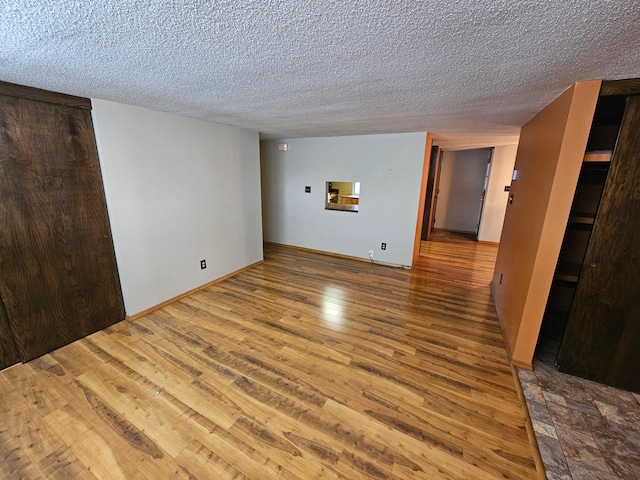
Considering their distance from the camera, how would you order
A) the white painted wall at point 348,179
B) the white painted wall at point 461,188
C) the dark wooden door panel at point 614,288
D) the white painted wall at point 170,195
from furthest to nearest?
1. the white painted wall at point 461,188
2. the white painted wall at point 348,179
3. the white painted wall at point 170,195
4. the dark wooden door panel at point 614,288

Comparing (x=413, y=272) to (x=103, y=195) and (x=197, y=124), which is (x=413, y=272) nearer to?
(x=197, y=124)

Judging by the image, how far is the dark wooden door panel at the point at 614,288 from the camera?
64.3 inches

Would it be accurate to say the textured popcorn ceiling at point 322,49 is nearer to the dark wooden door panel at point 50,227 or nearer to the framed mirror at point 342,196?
the dark wooden door panel at point 50,227

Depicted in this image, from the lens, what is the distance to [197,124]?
10.0 ft

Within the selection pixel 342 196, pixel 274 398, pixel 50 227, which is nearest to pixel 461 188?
pixel 342 196

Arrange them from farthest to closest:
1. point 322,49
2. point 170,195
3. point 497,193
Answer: point 497,193, point 170,195, point 322,49

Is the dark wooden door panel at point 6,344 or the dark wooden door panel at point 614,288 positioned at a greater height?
the dark wooden door panel at point 614,288

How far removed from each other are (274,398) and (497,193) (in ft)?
20.1

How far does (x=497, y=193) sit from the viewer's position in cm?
569

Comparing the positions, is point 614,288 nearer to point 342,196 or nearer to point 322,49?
point 322,49

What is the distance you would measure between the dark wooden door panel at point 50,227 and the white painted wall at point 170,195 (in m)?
0.14

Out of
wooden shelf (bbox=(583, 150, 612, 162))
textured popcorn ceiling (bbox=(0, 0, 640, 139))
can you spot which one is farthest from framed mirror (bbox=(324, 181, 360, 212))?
wooden shelf (bbox=(583, 150, 612, 162))

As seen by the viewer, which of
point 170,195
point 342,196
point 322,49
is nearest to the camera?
point 322,49

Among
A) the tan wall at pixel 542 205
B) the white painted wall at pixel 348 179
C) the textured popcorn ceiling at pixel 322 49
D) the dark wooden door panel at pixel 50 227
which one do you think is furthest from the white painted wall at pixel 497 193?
the dark wooden door panel at pixel 50 227
